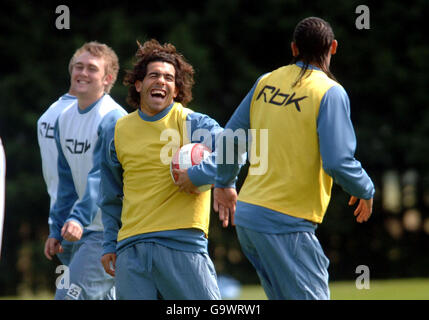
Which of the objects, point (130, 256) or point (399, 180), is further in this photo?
point (399, 180)

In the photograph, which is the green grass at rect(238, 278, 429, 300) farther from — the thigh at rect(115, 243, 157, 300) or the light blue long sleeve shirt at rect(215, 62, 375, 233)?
the light blue long sleeve shirt at rect(215, 62, 375, 233)

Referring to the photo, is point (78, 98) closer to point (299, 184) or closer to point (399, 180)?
point (299, 184)

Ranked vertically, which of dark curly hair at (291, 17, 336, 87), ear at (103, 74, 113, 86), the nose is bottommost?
the nose

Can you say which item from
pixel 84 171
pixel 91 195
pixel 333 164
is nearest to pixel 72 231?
pixel 91 195

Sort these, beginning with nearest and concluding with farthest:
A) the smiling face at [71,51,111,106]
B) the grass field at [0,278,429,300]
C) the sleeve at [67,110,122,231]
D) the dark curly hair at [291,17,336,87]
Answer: the dark curly hair at [291,17,336,87] < the sleeve at [67,110,122,231] < the smiling face at [71,51,111,106] < the grass field at [0,278,429,300]

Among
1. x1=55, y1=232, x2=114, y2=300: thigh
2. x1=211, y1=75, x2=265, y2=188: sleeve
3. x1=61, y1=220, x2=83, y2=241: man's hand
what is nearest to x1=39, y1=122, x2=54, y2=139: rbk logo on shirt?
x1=55, y1=232, x2=114, y2=300: thigh

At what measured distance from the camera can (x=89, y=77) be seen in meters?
6.10

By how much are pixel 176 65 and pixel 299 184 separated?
1.23 metres

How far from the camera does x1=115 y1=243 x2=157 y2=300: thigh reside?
14.7 feet

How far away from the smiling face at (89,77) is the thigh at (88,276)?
1.09m

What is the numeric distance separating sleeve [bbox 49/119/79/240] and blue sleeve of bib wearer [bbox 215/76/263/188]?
5.79 ft

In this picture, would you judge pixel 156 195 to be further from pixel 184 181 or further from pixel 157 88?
pixel 157 88
